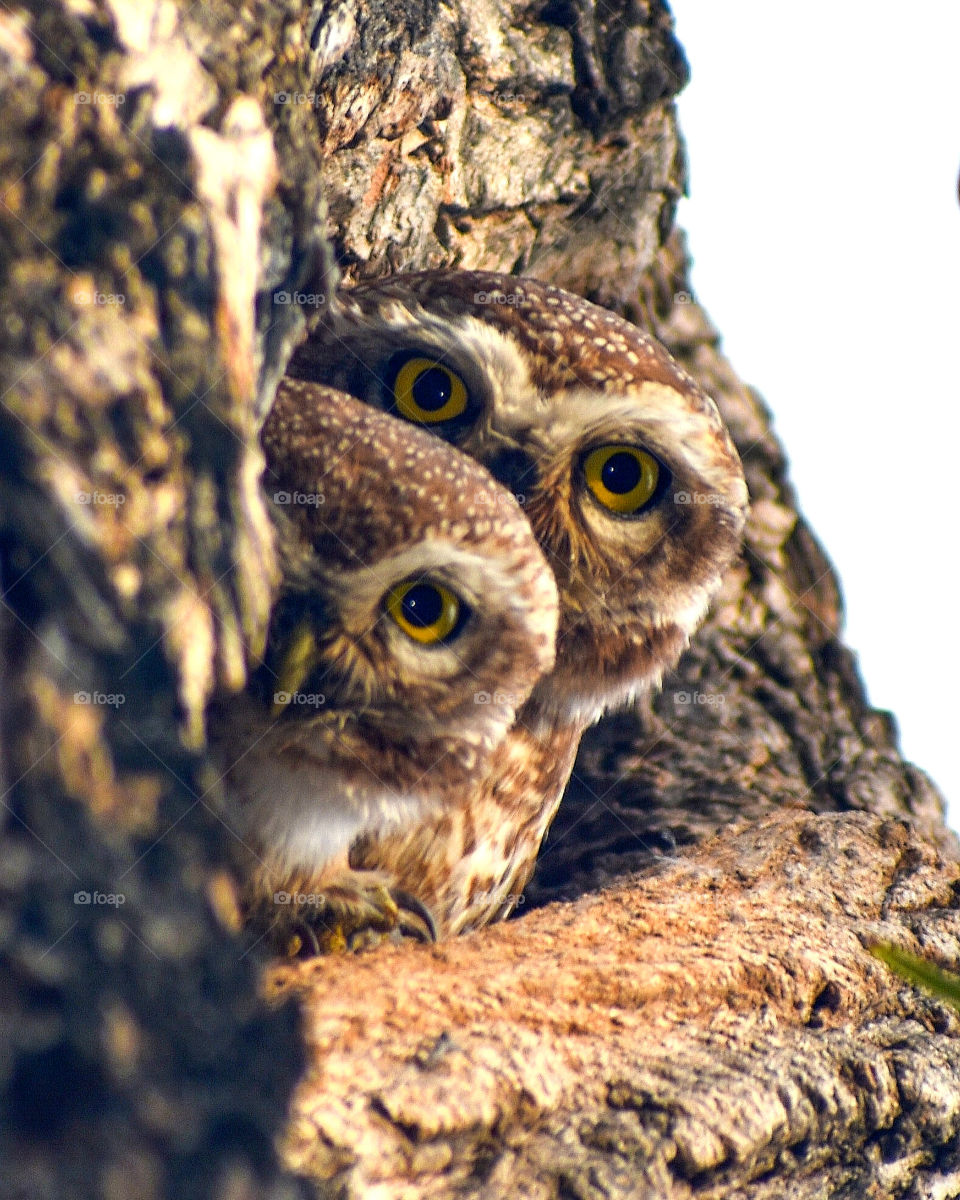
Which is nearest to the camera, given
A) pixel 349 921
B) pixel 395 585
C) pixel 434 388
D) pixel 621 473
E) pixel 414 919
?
pixel 395 585

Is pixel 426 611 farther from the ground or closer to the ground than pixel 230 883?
farther from the ground

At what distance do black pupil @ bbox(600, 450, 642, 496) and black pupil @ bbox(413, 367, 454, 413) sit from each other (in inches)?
14.7

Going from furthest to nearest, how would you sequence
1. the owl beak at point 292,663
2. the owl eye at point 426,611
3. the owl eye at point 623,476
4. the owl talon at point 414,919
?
the owl eye at point 623,476 → the owl talon at point 414,919 → the owl eye at point 426,611 → the owl beak at point 292,663

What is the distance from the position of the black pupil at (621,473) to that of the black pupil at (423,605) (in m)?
0.74

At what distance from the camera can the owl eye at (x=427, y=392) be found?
239cm

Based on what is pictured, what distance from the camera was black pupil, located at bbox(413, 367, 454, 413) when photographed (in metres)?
2.40

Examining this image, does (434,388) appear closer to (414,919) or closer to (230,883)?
(414,919)

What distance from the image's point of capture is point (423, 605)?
1891mm

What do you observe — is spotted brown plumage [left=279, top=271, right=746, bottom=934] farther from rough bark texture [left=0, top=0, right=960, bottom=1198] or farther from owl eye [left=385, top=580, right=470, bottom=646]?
owl eye [left=385, top=580, right=470, bottom=646]

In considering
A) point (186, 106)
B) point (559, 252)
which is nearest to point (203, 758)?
point (186, 106)

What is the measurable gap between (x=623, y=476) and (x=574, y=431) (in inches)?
7.1

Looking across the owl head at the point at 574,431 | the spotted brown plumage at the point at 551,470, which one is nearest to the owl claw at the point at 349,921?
the spotted brown plumage at the point at 551,470

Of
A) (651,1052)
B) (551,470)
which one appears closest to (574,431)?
(551,470)

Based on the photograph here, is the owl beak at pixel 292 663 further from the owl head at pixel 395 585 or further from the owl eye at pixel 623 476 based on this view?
the owl eye at pixel 623 476
